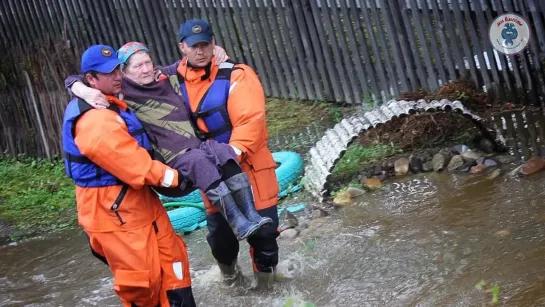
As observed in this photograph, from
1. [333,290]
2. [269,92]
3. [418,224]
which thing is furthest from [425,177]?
[269,92]

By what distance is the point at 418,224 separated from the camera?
6.52m

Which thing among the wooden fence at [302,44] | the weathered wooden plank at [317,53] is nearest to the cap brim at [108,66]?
the wooden fence at [302,44]

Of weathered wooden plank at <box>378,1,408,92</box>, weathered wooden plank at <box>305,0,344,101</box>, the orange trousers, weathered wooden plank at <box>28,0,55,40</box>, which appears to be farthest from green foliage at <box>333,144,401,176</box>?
weathered wooden plank at <box>28,0,55,40</box>

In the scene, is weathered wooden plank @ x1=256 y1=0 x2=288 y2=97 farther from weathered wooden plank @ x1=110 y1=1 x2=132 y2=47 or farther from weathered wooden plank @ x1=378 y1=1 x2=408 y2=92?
weathered wooden plank @ x1=110 y1=1 x2=132 y2=47

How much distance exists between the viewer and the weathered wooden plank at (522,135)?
737 cm

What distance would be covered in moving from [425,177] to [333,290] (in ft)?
6.73

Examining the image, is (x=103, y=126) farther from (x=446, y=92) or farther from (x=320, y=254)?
(x=446, y=92)

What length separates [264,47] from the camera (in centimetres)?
1104

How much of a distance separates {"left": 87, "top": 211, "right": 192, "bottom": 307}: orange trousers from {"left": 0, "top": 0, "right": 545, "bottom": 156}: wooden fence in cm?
479

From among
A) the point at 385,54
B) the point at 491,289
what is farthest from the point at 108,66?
the point at 385,54

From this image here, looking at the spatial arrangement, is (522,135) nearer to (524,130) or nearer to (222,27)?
(524,130)

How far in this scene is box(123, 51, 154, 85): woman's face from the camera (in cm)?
531

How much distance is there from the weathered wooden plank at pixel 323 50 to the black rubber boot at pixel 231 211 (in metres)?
5.39

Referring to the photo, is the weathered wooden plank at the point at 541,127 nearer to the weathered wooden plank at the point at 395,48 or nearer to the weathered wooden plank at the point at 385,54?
the weathered wooden plank at the point at 395,48
